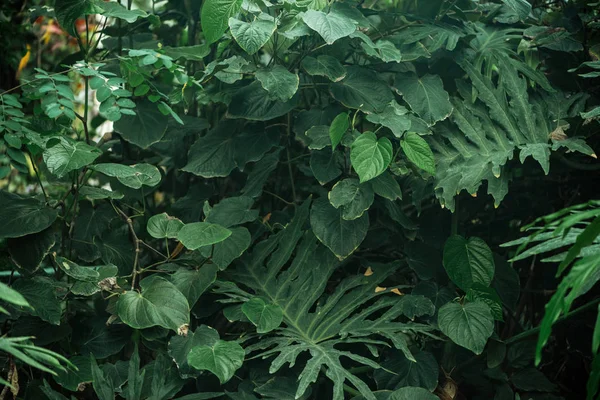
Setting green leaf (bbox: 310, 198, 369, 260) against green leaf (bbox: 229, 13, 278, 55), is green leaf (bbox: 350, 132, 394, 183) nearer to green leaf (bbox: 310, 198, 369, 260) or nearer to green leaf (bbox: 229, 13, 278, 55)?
green leaf (bbox: 310, 198, 369, 260)

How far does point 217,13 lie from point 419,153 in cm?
63

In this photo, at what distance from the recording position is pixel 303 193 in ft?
7.48

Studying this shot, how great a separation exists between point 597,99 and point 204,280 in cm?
125

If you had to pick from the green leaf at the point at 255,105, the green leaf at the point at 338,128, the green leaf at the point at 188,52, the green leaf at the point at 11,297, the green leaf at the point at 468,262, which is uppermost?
the green leaf at the point at 11,297

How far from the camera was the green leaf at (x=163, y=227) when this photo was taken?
181 centimetres

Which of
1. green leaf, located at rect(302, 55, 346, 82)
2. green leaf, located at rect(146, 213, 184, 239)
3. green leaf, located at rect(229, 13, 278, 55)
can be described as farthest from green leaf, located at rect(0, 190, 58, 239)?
green leaf, located at rect(302, 55, 346, 82)

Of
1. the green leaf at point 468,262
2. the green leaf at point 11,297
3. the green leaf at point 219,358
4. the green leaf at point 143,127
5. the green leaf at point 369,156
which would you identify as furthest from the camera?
the green leaf at point 143,127

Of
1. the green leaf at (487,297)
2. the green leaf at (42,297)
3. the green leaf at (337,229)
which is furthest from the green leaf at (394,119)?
the green leaf at (42,297)

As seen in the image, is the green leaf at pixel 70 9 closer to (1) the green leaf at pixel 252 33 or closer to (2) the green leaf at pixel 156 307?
(1) the green leaf at pixel 252 33

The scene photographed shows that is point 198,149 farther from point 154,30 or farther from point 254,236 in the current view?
point 154,30

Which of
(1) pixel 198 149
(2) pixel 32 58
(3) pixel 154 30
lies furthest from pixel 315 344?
(2) pixel 32 58

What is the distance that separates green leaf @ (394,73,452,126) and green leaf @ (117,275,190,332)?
2.66ft

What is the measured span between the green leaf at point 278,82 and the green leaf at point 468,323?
68cm

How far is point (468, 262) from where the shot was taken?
1.80 m
